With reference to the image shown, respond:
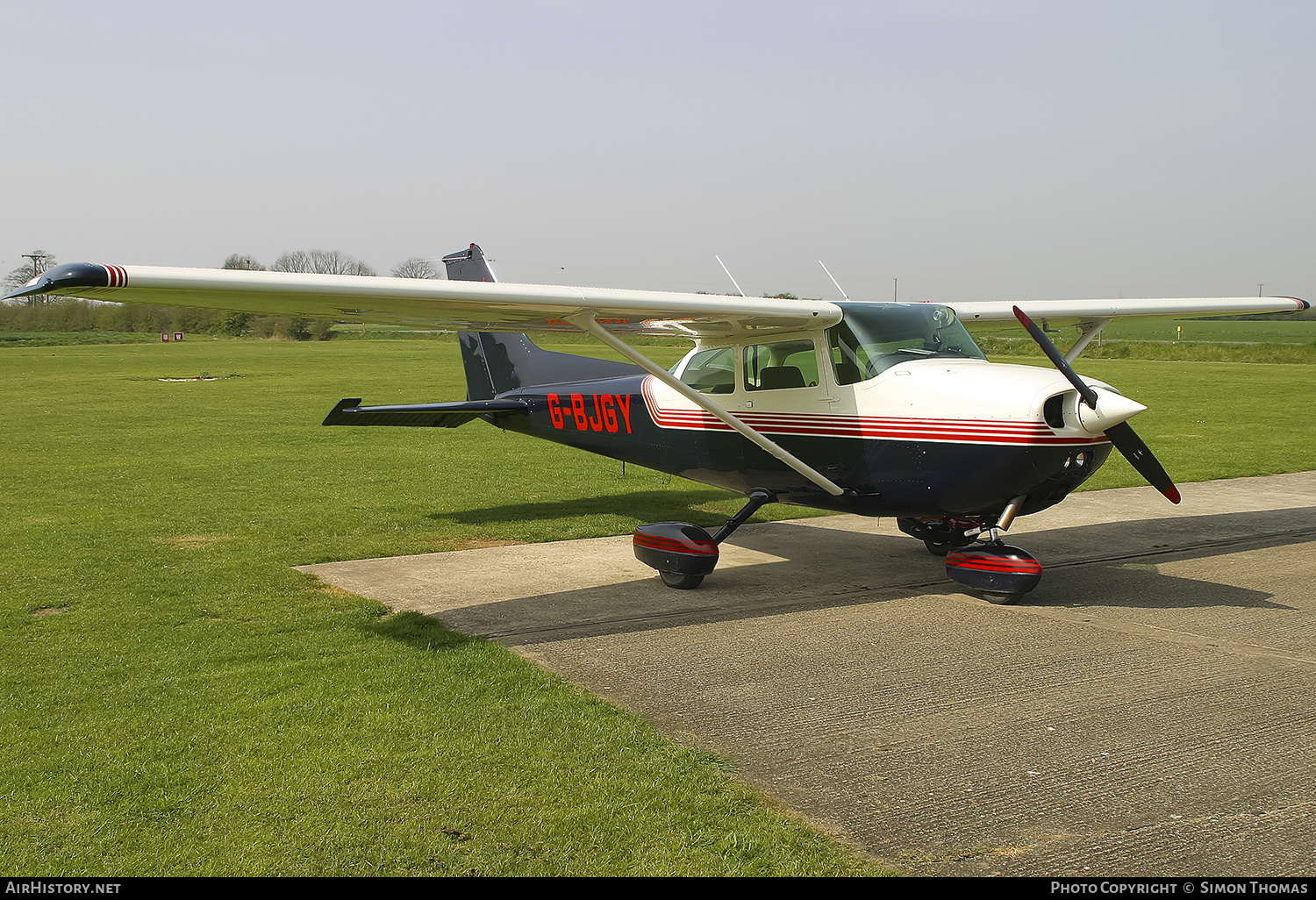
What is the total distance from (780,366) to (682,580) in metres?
1.98

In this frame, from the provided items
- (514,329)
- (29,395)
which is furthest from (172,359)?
(514,329)

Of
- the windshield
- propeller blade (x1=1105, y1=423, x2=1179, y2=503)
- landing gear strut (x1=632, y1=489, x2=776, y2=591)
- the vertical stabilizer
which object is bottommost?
landing gear strut (x1=632, y1=489, x2=776, y2=591)

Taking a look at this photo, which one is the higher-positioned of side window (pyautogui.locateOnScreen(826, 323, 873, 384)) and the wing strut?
side window (pyautogui.locateOnScreen(826, 323, 873, 384))

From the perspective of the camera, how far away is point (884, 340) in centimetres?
788

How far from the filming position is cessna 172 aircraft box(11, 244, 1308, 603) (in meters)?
6.64

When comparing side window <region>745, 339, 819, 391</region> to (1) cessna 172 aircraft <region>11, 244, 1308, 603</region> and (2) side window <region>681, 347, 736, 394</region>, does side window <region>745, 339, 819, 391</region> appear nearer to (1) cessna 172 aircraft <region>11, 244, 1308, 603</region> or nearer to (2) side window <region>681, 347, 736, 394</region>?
(1) cessna 172 aircraft <region>11, 244, 1308, 603</region>

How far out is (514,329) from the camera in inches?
319

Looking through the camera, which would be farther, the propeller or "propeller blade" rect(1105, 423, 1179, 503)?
"propeller blade" rect(1105, 423, 1179, 503)

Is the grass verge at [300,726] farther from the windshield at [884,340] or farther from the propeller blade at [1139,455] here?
the propeller blade at [1139,455]

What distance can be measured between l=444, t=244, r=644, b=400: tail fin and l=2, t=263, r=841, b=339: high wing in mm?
1669

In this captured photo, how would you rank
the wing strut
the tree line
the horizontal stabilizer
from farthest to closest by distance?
the tree line
the horizontal stabilizer
the wing strut

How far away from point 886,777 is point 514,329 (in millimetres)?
4977

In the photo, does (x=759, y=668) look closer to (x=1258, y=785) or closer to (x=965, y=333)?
(x=1258, y=785)

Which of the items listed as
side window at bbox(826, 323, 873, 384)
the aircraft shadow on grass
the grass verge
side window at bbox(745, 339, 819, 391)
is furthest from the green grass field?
side window at bbox(826, 323, 873, 384)
